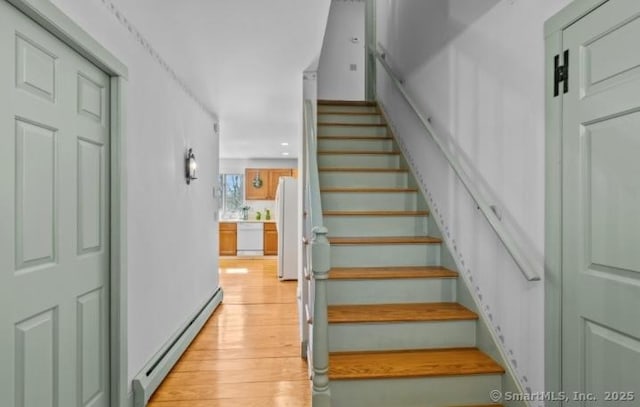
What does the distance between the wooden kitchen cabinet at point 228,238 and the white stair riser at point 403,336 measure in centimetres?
687

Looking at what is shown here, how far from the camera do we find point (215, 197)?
466cm

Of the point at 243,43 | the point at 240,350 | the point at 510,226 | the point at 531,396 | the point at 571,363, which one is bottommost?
the point at 240,350

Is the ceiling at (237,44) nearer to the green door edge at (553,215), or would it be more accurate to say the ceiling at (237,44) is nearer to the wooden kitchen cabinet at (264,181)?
the green door edge at (553,215)

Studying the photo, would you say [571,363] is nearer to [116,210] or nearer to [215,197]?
[116,210]

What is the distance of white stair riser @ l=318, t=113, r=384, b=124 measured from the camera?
4.19 metres

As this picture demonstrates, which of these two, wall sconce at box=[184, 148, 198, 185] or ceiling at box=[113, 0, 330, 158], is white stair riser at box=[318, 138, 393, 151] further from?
wall sconce at box=[184, 148, 198, 185]

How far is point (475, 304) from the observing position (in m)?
2.19

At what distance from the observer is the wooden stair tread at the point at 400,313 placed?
2.12 metres

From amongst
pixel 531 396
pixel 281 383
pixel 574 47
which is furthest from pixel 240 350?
pixel 574 47

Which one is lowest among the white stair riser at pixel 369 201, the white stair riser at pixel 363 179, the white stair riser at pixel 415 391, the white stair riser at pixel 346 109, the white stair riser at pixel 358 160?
the white stair riser at pixel 415 391

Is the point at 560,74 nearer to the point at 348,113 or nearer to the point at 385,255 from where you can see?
the point at 385,255

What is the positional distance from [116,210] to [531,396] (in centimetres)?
223

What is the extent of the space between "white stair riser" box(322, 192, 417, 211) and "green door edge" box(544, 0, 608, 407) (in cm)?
155

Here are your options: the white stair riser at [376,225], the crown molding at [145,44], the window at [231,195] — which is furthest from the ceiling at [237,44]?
the window at [231,195]
